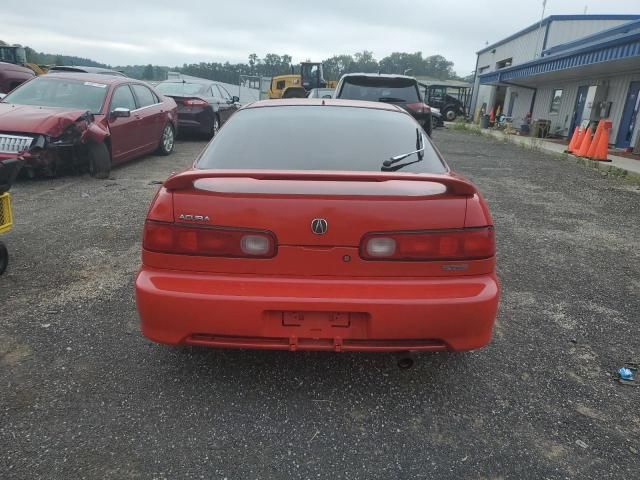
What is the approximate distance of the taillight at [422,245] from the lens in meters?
2.27

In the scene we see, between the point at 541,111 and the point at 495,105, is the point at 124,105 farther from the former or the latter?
the point at 495,105

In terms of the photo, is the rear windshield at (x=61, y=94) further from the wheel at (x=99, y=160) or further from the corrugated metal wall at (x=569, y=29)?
the corrugated metal wall at (x=569, y=29)

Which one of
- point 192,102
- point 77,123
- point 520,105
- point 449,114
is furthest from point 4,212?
point 449,114

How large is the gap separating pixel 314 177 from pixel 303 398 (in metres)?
1.16

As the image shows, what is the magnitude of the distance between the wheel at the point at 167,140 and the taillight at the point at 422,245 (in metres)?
8.53

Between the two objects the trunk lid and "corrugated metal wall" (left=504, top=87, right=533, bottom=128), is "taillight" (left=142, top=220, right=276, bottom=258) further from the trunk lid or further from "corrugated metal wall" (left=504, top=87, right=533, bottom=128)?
"corrugated metal wall" (left=504, top=87, right=533, bottom=128)

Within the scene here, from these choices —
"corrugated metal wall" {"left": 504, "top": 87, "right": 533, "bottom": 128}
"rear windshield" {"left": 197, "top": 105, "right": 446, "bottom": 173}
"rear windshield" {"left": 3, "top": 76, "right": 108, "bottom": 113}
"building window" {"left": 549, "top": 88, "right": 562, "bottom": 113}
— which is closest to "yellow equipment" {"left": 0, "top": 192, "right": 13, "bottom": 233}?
"rear windshield" {"left": 197, "top": 105, "right": 446, "bottom": 173}

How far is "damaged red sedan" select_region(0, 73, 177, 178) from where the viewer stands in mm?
6484

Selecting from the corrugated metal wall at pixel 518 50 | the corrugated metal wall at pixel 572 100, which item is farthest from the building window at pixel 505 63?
the corrugated metal wall at pixel 572 100

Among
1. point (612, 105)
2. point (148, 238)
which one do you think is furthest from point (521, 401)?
point (612, 105)

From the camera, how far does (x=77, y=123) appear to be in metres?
6.87

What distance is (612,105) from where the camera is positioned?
53.5 feet

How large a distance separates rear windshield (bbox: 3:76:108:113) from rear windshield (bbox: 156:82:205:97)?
424cm

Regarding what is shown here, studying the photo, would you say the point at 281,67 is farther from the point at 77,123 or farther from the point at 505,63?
the point at 77,123
